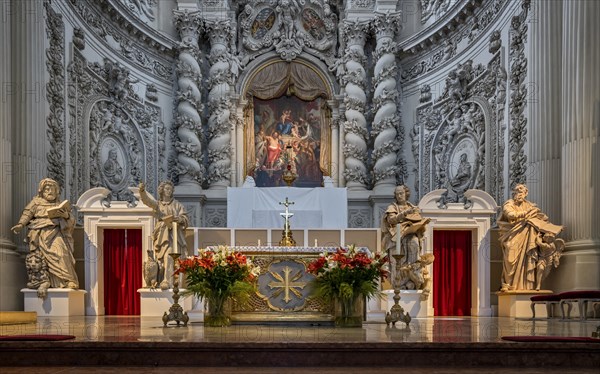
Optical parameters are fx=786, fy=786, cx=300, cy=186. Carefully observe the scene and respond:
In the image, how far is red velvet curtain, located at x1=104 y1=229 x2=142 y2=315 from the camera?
554 inches

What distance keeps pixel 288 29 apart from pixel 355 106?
294cm

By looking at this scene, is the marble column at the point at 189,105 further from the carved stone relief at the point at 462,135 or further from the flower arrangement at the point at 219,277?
the flower arrangement at the point at 219,277

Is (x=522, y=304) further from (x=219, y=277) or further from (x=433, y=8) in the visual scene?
(x=433, y=8)

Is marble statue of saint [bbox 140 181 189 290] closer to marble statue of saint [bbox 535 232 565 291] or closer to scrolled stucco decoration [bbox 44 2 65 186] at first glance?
scrolled stucco decoration [bbox 44 2 65 186]

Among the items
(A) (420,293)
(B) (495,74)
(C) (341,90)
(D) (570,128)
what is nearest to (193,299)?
(A) (420,293)

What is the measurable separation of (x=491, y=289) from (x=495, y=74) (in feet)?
16.3

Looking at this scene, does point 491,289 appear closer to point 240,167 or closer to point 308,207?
point 308,207

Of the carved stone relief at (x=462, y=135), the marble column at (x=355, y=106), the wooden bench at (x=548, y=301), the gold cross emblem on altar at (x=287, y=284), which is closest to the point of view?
the gold cross emblem on altar at (x=287, y=284)

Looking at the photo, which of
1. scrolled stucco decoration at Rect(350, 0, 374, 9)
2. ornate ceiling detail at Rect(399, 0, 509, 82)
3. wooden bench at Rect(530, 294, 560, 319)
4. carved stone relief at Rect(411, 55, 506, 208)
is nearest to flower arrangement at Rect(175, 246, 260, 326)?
wooden bench at Rect(530, 294, 560, 319)

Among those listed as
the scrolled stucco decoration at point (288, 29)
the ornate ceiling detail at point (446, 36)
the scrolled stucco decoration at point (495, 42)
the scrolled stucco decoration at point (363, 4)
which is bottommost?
the scrolled stucco decoration at point (495, 42)

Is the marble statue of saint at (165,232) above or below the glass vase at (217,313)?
above

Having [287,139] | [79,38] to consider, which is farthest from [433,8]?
[79,38]

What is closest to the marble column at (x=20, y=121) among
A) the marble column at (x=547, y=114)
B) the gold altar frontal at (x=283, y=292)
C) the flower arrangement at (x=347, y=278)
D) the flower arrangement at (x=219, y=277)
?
the flower arrangement at (x=219, y=277)

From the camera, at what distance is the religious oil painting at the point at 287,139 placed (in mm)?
21203
